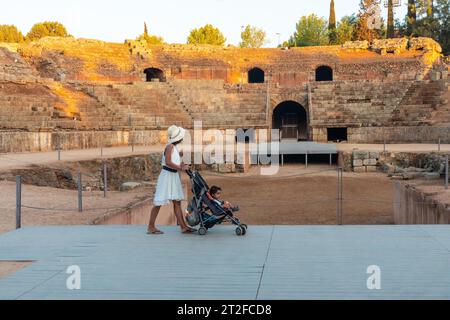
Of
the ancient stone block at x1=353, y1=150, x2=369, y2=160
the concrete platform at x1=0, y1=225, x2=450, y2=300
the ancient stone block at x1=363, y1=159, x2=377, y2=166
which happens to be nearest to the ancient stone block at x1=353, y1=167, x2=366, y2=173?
the ancient stone block at x1=363, y1=159, x2=377, y2=166

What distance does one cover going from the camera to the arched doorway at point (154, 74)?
141ft

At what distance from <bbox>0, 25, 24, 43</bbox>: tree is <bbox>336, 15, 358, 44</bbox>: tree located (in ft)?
128

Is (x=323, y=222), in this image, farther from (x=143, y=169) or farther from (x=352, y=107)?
(x=352, y=107)

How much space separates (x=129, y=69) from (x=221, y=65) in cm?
789

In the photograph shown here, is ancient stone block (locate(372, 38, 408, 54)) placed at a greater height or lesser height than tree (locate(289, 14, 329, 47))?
lesser

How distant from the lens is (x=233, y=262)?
204 inches

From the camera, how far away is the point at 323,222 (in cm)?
1269

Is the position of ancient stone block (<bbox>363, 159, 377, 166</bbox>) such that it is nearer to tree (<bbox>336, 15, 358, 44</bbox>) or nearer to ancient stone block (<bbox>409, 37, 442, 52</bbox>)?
ancient stone block (<bbox>409, 37, 442, 52</bbox>)

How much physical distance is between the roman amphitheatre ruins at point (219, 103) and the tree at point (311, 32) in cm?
2321

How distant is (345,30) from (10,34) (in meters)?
42.3

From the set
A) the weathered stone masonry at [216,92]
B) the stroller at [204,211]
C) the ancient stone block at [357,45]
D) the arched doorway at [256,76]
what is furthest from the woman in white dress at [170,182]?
the arched doorway at [256,76]


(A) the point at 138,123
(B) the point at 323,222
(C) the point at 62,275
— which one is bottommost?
(B) the point at 323,222

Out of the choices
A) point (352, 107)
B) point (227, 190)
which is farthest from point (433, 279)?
point (352, 107)

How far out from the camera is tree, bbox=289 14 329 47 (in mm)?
67125
